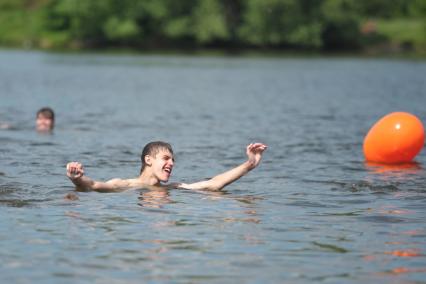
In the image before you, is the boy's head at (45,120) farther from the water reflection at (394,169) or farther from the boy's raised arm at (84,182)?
the boy's raised arm at (84,182)

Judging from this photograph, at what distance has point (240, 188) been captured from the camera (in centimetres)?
1461

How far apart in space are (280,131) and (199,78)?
979 inches

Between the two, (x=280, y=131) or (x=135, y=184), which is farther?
(x=280, y=131)

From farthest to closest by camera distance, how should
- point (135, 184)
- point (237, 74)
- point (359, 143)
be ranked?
point (237, 74) < point (359, 143) < point (135, 184)

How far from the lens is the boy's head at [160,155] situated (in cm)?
1289

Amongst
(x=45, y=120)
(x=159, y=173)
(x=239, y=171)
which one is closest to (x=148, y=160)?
(x=159, y=173)

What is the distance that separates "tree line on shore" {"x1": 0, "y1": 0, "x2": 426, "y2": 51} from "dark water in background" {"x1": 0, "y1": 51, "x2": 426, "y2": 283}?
4516 cm

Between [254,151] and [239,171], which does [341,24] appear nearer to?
[239,171]

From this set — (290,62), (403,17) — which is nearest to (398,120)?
(290,62)

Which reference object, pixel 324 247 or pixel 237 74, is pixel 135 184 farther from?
pixel 237 74

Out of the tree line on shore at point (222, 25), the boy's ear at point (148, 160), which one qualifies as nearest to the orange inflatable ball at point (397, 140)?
the boy's ear at point (148, 160)

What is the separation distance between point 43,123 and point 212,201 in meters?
10.3

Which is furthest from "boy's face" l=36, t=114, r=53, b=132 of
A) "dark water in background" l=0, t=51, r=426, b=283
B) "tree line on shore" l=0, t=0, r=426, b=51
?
"tree line on shore" l=0, t=0, r=426, b=51

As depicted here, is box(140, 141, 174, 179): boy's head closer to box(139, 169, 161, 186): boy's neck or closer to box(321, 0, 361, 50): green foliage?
box(139, 169, 161, 186): boy's neck
